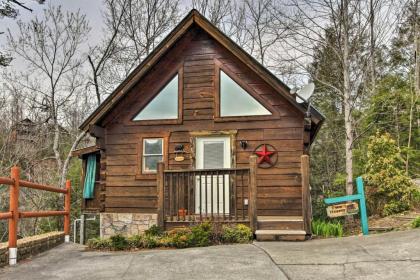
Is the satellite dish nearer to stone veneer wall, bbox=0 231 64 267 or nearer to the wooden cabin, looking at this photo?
the wooden cabin

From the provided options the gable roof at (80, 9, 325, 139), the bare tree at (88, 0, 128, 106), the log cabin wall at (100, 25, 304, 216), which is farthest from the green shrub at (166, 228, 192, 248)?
→ the bare tree at (88, 0, 128, 106)

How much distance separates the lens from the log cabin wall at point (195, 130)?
9.41 m

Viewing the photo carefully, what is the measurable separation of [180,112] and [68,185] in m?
3.33

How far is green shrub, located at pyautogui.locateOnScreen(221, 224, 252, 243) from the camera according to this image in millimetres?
7098

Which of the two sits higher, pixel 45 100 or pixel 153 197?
pixel 45 100

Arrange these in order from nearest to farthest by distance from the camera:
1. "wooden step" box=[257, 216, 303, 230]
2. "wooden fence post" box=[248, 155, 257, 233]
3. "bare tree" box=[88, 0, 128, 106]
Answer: "wooden fence post" box=[248, 155, 257, 233], "wooden step" box=[257, 216, 303, 230], "bare tree" box=[88, 0, 128, 106]

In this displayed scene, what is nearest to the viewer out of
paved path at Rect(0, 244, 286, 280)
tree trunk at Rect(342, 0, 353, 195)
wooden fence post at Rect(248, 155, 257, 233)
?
paved path at Rect(0, 244, 286, 280)

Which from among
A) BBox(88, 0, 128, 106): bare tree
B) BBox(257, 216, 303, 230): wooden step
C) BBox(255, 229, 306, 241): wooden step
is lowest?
BBox(255, 229, 306, 241): wooden step

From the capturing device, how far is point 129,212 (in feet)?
32.8

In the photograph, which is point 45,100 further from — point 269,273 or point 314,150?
point 269,273

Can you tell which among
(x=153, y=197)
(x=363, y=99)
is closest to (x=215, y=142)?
(x=153, y=197)

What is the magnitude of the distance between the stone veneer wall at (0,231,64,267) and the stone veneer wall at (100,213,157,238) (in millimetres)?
1955

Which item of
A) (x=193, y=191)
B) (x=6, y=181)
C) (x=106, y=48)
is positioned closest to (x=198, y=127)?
(x=193, y=191)

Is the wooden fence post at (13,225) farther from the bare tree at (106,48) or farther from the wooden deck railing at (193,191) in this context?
the bare tree at (106,48)
